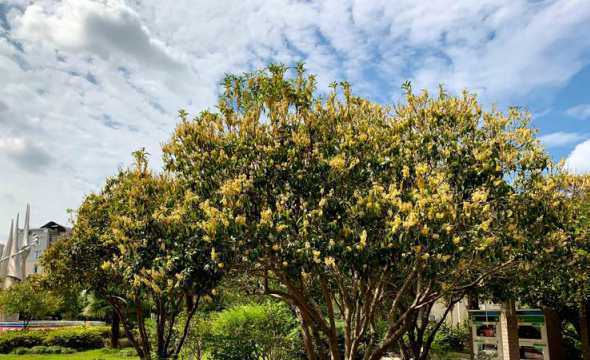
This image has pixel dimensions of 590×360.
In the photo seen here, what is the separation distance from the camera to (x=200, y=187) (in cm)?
1041

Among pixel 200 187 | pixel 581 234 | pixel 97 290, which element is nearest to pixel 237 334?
pixel 97 290

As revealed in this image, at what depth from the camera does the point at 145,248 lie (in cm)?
1021

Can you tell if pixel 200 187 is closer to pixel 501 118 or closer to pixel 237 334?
pixel 501 118

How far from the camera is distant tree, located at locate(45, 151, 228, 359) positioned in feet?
30.6

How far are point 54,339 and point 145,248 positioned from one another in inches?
1070

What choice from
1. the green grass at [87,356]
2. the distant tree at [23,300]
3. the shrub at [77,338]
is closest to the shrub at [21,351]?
the green grass at [87,356]

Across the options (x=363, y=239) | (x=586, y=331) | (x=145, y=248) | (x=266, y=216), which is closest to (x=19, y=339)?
(x=145, y=248)

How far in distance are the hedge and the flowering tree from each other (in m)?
26.5

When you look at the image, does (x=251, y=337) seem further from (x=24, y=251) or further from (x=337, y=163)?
(x=24, y=251)

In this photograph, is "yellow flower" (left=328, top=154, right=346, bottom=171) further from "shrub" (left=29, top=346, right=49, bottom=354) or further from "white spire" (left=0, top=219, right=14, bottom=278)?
"white spire" (left=0, top=219, right=14, bottom=278)

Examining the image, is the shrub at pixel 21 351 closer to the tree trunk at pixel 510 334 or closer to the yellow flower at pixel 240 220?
the tree trunk at pixel 510 334

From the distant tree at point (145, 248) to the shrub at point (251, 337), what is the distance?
1.22 meters

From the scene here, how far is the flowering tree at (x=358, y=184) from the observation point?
29.7ft

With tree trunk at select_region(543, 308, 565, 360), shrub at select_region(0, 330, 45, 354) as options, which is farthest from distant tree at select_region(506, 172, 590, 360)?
shrub at select_region(0, 330, 45, 354)
